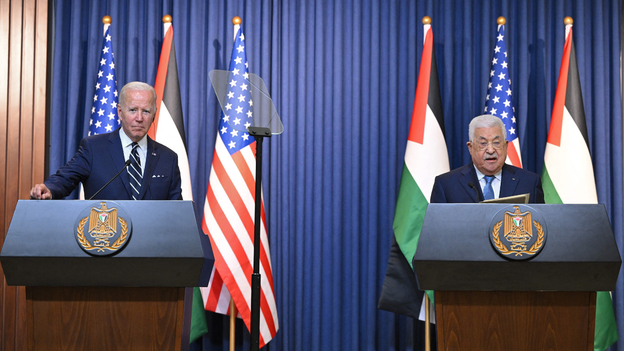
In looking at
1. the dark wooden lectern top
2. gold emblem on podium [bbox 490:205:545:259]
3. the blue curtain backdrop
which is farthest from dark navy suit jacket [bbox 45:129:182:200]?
gold emblem on podium [bbox 490:205:545:259]

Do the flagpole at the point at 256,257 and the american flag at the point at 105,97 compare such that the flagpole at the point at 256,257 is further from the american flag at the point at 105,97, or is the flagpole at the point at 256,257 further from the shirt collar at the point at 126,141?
the american flag at the point at 105,97

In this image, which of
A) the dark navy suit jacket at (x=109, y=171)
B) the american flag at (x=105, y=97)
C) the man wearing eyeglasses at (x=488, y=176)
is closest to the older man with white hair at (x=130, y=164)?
the dark navy suit jacket at (x=109, y=171)

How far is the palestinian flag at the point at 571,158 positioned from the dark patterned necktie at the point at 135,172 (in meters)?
2.63

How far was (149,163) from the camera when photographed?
2646 mm

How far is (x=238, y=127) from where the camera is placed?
2.74 m

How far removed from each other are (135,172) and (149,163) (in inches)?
3.1

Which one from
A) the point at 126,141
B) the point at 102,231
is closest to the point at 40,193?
the point at 102,231

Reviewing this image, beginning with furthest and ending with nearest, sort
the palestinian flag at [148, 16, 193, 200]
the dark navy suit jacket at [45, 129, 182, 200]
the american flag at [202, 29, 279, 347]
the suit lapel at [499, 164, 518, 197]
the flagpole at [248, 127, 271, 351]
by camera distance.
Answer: the palestinian flag at [148, 16, 193, 200] → the american flag at [202, 29, 279, 347] → the suit lapel at [499, 164, 518, 197] → the dark navy suit jacket at [45, 129, 182, 200] → the flagpole at [248, 127, 271, 351]

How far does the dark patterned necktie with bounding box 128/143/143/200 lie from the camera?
8.48 feet

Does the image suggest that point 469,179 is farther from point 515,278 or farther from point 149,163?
point 149,163

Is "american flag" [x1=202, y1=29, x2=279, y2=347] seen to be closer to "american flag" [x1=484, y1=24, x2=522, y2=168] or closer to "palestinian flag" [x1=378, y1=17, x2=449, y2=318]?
"palestinian flag" [x1=378, y1=17, x2=449, y2=318]

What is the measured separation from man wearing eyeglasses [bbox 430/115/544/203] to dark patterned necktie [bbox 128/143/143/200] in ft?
5.27

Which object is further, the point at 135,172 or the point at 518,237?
the point at 135,172

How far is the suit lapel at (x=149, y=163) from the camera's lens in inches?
102
